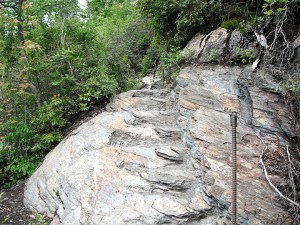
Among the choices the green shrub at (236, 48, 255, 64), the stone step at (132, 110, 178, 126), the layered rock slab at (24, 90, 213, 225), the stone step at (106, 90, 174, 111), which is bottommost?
the layered rock slab at (24, 90, 213, 225)

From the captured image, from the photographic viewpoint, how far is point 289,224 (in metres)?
3.11

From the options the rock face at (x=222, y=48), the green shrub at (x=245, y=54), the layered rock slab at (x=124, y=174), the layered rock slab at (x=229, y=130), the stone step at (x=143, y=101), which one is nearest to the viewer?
the layered rock slab at (x=229, y=130)

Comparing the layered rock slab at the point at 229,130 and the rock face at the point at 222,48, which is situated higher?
the rock face at the point at 222,48

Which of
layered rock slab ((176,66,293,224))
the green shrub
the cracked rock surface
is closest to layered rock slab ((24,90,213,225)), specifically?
the cracked rock surface

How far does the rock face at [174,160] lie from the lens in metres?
3.48

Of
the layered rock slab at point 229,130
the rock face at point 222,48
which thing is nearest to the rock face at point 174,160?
the layered rock slab at point 229,130

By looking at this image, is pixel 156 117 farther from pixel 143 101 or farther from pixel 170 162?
pixel 170 162

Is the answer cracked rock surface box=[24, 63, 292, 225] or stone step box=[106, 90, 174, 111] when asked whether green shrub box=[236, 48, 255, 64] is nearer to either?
cracked rock surface box=[24, 63, 292, 225]

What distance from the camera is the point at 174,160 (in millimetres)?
4344

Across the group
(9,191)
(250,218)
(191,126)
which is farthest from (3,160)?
(250,218)

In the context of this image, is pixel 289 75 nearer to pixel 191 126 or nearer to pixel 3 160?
pixel 191 126

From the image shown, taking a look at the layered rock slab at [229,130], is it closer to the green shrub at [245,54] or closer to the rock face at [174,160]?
the rock face at [174,160]

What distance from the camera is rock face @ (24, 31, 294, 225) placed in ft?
11.4

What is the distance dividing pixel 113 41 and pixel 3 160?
13.9ft
